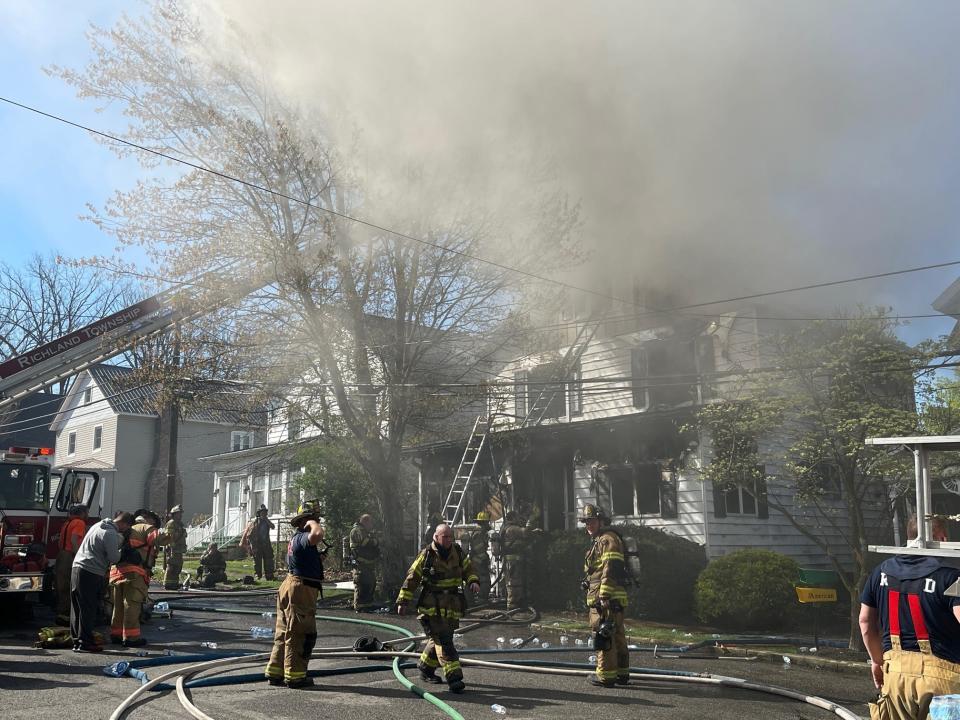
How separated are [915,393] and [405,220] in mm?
8494

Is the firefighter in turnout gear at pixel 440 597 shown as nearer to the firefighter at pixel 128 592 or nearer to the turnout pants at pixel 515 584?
the firefighter at pixel 128 592

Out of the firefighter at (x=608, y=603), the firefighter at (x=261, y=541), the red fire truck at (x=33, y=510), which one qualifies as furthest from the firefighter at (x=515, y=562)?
the firefighter at (x=261, y=541)

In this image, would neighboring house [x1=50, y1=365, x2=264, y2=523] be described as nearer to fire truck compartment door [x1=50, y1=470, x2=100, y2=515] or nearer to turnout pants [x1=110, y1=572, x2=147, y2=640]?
fire truck compartment door [x1=50, y1=470, x2=100, y2=515]

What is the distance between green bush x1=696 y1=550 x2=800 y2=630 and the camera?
39.9 feet

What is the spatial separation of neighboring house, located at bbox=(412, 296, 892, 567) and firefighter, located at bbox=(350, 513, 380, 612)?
350 centimetres

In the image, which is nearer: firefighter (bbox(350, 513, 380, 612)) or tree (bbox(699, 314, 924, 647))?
tree (bbox(699, 314, 924, 647))

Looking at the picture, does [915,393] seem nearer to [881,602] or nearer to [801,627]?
[801,627]

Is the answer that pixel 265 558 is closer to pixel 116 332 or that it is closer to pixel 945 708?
pixel 116 332

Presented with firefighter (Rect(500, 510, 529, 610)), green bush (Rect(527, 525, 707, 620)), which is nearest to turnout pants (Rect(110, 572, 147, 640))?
firefighter (Rect(500, 510, 529, 610))

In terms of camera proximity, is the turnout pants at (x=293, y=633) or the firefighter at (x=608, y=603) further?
the firefighter at (x=608, y=603)

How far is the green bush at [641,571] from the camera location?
13086 mm

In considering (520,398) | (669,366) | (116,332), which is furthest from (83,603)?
(669,366)

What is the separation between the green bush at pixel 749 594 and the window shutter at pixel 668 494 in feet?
8.59

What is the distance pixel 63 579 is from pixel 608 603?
731cm
